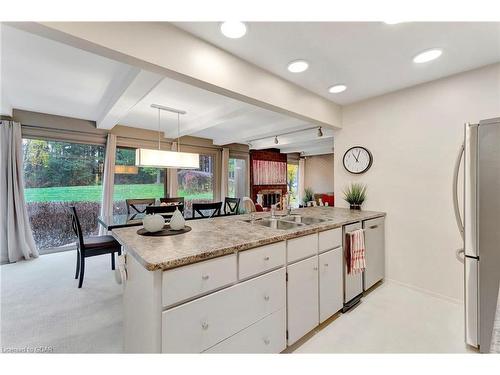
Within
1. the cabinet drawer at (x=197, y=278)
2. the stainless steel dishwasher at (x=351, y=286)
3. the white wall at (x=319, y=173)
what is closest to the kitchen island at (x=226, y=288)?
the cabinet drawer at (x=197, y=278)

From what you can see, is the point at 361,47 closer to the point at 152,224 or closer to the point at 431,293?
the point at 152,224

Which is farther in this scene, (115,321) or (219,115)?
(219,115)

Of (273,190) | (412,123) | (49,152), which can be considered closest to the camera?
(412,123)

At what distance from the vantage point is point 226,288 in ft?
3.98

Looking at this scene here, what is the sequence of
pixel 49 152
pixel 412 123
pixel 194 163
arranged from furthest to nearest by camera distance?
1. pixel 49 152
2. pixel 194 163
3. pixel 412 123

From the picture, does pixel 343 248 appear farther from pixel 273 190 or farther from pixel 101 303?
pixel 273 190

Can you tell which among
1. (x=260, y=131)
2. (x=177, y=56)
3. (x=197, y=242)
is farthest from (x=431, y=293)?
(x=260, y=131)

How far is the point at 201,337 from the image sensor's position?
1112 mm

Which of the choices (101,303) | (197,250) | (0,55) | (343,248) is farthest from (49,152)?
(343,248)

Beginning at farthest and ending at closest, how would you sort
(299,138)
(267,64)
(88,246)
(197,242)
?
1. (299,138)
2. (88,246)
3. (267,64)
4. (197,242)

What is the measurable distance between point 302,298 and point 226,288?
0.74 metres

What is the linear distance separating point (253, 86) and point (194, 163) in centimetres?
179

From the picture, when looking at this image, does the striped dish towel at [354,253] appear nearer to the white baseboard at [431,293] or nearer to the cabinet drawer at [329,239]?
the cabinet drawer at [329,239]

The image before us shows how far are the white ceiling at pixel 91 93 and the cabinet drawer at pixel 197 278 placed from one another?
192 centimetres
